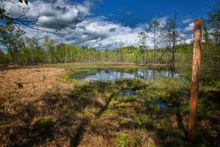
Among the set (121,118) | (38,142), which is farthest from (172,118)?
(38,142)

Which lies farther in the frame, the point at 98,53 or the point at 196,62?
the point at 98,53

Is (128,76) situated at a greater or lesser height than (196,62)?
lesser

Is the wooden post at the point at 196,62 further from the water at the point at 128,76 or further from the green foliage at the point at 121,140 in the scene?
the water at the point at 128,76

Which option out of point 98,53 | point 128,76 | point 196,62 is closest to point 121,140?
point 196,62

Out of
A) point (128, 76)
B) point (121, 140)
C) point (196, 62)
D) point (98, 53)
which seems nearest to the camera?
point (196, 62)

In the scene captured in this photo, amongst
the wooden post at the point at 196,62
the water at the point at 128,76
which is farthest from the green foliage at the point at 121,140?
the water at the point at 128,76

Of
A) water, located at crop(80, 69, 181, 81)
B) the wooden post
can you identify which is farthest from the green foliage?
water, located at crop(80, 69, 181, 81)

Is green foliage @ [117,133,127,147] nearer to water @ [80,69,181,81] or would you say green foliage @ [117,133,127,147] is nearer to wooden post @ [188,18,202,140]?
wooden post @ [188,18,202,140]

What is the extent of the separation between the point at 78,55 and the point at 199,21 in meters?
97.6

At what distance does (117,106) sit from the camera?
9.50 metres

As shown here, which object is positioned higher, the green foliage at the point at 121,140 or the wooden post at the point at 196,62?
the wooden post at the point at 196,62

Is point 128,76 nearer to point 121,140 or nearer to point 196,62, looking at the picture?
point 121,140

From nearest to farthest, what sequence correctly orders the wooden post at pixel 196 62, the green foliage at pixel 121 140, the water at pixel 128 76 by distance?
1. the wooden post at pixel 196 62
2. the green foliage at pixel 121 140
3. the water at pixel 128 76

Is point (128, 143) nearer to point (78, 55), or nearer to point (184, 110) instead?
point (184, 110)
